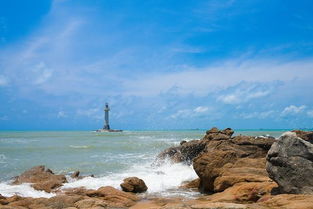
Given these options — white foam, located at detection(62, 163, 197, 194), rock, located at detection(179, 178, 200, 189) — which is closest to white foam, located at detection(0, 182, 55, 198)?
white foam, located at detection(62, 163, 197, 194)

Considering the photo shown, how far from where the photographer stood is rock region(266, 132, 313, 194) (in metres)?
8.79

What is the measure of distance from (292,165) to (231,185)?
2851 mm

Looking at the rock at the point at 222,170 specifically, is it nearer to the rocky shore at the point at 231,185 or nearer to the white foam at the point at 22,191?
the rocky shore at the point at 231,185

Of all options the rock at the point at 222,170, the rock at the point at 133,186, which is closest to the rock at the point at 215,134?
the rock at the point at 222,170

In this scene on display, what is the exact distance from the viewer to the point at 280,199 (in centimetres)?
750

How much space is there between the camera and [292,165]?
29.5 ft

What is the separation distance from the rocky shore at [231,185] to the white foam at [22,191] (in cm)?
29

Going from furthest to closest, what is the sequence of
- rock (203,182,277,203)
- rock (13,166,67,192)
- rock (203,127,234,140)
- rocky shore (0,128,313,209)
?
rock (203,127,234,140) → rock (13,166,67,192) → rock (203,182,277,203) → rocky shore (0,128,313,209)

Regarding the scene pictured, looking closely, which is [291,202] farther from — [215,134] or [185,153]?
[185,153]

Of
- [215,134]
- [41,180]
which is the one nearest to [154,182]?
[41,180]

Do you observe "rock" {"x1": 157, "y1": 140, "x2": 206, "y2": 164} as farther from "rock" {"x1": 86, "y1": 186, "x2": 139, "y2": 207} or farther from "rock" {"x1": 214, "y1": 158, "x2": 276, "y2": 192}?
"rock" {"x1": 86, "y1": 186, "x2": 139, "y2": 207}

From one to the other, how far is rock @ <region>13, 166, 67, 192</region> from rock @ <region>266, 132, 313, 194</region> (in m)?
9.02

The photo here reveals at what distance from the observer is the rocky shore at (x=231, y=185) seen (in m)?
8.62

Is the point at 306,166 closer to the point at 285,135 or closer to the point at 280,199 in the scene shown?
the point at 285,135
